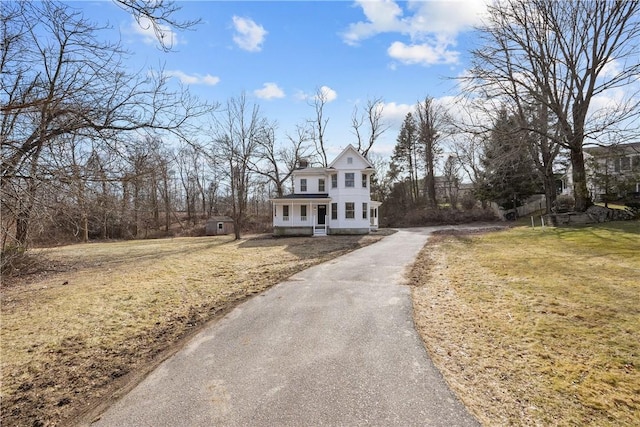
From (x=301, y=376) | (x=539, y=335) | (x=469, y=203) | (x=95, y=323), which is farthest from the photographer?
(x=469, y=203)

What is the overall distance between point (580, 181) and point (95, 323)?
24.4 m

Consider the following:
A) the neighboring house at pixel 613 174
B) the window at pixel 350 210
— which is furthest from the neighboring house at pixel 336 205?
the neighboring house at pixel 613 174

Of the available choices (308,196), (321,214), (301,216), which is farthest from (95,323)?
(321,214)

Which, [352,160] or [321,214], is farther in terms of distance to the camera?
[321,214]

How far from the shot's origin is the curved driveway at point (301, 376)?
335 cm

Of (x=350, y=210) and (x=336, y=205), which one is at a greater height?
(x=336, y=205)

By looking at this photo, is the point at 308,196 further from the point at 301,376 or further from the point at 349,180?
the point at 301,376

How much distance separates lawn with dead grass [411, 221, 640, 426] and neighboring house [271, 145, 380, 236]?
14.2 meters

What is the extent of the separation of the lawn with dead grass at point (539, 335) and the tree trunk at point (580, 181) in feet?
36.2

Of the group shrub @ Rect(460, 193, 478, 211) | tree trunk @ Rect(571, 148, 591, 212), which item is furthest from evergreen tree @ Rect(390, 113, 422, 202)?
tree trunk @ Rect(571, 148, 591, 212)

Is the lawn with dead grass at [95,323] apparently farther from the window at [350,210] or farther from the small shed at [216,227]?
the small shed at [216,227]

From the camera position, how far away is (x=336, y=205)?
24625 millimetres

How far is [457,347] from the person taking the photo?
484 cm

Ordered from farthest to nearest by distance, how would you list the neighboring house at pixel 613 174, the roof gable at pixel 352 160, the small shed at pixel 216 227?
the small shed at pixel 216 227 < the roof gable at pixel 352 160 < the neighboring house at pixel 613 174
